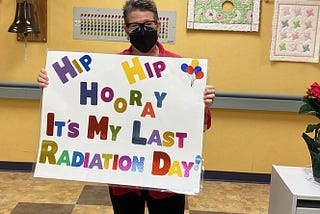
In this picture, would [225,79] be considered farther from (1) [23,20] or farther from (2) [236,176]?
(1) [23,20]

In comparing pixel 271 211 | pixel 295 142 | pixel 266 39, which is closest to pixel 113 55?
pixel 271 211

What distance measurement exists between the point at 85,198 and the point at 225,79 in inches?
54.3

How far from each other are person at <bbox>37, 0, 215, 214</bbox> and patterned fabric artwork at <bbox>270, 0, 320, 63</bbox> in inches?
71.8

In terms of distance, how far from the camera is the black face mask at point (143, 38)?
1.59m

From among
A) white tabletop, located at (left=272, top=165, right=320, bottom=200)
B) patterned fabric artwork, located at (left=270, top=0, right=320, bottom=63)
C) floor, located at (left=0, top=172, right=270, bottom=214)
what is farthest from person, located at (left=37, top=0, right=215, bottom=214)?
patterned fabric artwork, located at (left=270, top=0, right=320, bottom=63)

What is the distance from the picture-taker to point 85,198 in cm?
304

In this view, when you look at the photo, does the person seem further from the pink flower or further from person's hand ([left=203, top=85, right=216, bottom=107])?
the pink flower

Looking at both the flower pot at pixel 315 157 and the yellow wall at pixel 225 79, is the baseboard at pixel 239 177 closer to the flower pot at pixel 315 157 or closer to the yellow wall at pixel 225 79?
the yellow wall at pixel 225 79

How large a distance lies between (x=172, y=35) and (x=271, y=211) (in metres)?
1.64

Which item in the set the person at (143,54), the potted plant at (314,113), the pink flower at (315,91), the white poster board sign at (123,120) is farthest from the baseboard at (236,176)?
the white poster board sign at (123,120)

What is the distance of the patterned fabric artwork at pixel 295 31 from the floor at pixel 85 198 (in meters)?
1.07

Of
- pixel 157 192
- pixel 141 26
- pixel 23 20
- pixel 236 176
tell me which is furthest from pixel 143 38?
pixel 236 176

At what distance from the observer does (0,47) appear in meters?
3.39

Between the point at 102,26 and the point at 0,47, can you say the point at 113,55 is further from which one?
the point at 0,47
